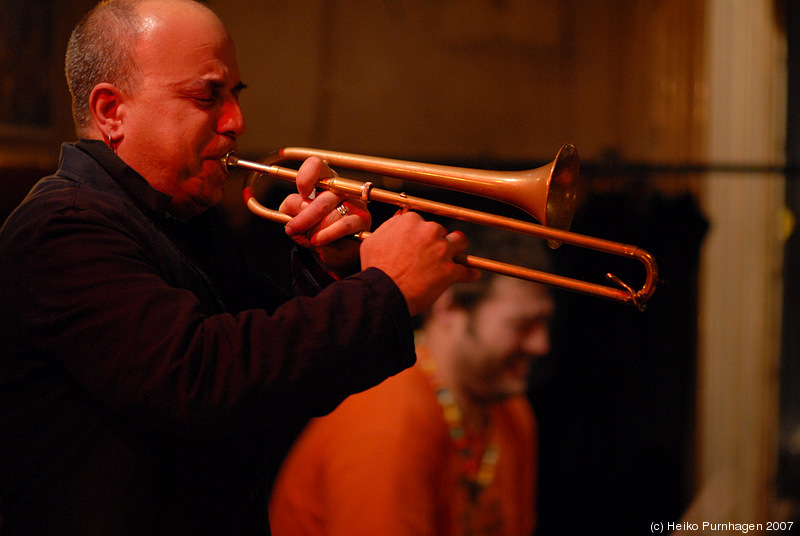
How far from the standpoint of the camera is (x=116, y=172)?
1222mm

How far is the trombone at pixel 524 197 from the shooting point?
1313mm

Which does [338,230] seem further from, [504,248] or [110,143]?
[504,248]

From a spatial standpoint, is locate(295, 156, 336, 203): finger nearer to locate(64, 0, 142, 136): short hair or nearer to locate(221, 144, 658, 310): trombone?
locate(221, 144, 658, 310): trombone

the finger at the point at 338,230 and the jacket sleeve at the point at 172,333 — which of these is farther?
the finger at the point at 338,230

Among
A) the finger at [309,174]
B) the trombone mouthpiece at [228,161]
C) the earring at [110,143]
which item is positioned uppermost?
the earring at [110,143]

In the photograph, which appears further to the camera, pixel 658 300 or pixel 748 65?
pixel 748 65

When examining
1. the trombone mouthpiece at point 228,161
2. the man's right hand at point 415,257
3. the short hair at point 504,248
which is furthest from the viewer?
the short hair at point 504,248

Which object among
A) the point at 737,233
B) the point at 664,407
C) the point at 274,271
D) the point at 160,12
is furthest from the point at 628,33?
the point at 160,12

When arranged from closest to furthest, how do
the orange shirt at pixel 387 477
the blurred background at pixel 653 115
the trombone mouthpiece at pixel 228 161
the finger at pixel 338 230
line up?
the finger at pixel 338 230 < the trombone mouthpiece at pixel 228 161 < the orange shirt at pixel 387 477 < the blurred background at pixel 653 115

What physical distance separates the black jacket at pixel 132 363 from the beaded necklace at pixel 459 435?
1.33 metres

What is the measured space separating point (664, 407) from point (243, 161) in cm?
223

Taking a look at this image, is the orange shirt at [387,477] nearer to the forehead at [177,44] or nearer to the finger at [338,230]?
the finger at [338,230]

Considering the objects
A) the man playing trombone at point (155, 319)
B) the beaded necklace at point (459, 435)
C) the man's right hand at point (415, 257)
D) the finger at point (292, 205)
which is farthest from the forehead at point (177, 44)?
the beaded necklace at point (459, 435)

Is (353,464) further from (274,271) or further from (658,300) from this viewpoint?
(658,300)
